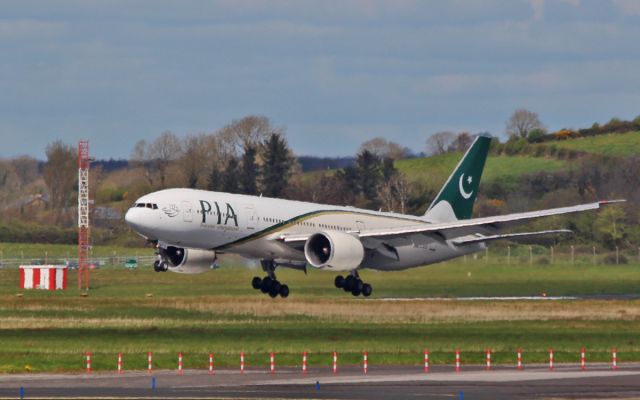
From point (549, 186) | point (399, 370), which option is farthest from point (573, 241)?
point (399, 370)

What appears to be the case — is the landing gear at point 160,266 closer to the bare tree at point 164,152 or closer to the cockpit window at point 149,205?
the cockpit window at point 149,205

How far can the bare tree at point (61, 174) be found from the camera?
138250 millimetres

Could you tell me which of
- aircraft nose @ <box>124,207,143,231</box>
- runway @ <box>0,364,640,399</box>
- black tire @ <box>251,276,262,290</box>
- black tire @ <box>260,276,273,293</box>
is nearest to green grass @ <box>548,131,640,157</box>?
black tire @ <box>260,276,273,293</box>

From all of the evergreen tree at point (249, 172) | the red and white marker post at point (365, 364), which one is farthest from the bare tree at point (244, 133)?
the red and white marker post at point (365, 364)

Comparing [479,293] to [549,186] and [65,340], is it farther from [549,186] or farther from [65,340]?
[549,186]

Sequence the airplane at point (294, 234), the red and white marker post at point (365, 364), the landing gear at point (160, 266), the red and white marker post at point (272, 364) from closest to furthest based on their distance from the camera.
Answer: the red and white marker post at point (365, 364) < the red and white marker post at point (272, 364) < the airplane at point (294, 234) < the landing gear at point (160, 266)

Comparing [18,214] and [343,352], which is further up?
[18,214]

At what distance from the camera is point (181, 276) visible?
8306cm

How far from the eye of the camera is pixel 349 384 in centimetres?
3938

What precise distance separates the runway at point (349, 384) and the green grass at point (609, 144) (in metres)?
98.4

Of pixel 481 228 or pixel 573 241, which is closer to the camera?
pixel 481 228

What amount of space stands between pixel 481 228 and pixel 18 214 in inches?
2886

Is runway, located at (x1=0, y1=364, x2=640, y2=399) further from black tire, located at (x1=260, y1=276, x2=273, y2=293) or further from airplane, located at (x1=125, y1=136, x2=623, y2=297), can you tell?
black tire, located at (x1=260, y1=276, x2=273, y2=293)

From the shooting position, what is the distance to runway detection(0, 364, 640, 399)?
120ft
